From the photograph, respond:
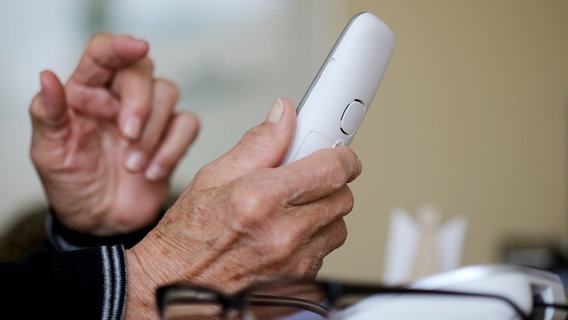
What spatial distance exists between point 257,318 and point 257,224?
4.8 inches

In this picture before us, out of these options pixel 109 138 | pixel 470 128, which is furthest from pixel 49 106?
pixel 470 128

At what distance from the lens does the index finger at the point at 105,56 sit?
0.80 m

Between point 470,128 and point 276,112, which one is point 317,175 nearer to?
point 276,112

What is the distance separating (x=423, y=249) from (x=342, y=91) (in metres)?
0.73

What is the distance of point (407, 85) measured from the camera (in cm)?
253

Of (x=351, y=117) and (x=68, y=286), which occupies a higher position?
(x=351, y=117)

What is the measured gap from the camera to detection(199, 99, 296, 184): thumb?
483 mm

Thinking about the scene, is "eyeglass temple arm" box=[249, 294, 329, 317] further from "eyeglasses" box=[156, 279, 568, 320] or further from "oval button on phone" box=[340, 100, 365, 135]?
"oval button on phone" box=[340, 100, 365, 135]

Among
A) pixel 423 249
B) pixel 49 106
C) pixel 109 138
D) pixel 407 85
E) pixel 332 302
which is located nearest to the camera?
pixel 332 302

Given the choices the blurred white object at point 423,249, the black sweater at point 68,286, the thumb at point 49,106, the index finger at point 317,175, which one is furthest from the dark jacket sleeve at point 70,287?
the blurred white object at point 423,249

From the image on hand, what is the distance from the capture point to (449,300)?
0.33 meters

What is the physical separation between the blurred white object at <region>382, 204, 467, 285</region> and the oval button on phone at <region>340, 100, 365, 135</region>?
26.5 inches

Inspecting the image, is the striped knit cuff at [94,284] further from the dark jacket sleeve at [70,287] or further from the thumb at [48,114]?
the thumb at [48,114]

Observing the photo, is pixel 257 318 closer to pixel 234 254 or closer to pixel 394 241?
pixel 234 254
